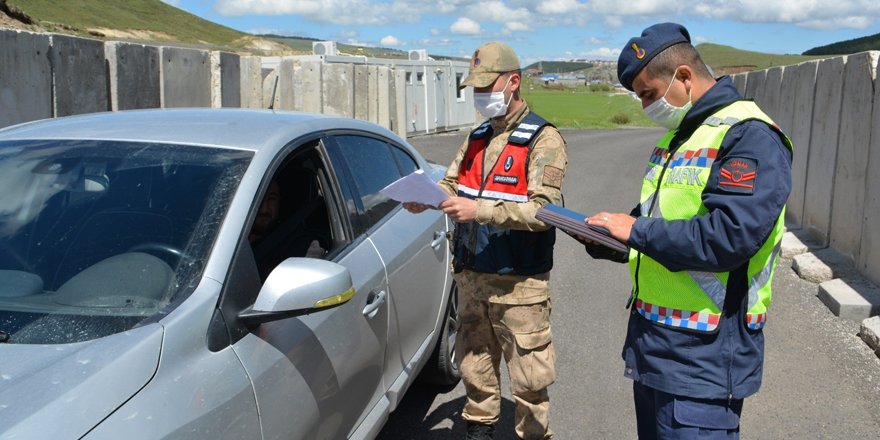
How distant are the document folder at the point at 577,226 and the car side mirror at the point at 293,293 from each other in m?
0.78

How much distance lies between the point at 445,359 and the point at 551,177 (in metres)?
1.68

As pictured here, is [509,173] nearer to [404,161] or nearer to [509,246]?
[509,246]

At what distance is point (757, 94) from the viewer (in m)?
13.0

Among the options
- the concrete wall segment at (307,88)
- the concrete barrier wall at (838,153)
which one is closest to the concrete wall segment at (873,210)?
the concrete barrier wall at (838,153)

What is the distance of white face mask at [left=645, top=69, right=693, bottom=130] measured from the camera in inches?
93.0

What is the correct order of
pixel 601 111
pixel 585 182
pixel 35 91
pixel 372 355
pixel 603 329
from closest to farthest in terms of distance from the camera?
pixel 372 355 → pixel 603 329 → pixel 35 91 → pixel 585 182 → pixel 601 111

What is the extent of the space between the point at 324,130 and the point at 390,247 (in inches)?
23.9

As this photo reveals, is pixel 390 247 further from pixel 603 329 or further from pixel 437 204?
pixel 603 329

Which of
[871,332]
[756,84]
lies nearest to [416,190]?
[871,332]

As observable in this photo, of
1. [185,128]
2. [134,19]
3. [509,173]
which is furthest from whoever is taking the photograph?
[134,19]

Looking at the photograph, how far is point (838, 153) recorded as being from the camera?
291 inches

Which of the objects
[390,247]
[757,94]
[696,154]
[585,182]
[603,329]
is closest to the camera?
[696,154]

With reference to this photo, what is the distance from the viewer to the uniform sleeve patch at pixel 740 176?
2.06 meters

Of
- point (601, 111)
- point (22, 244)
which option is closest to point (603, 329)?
point (22, 244)
